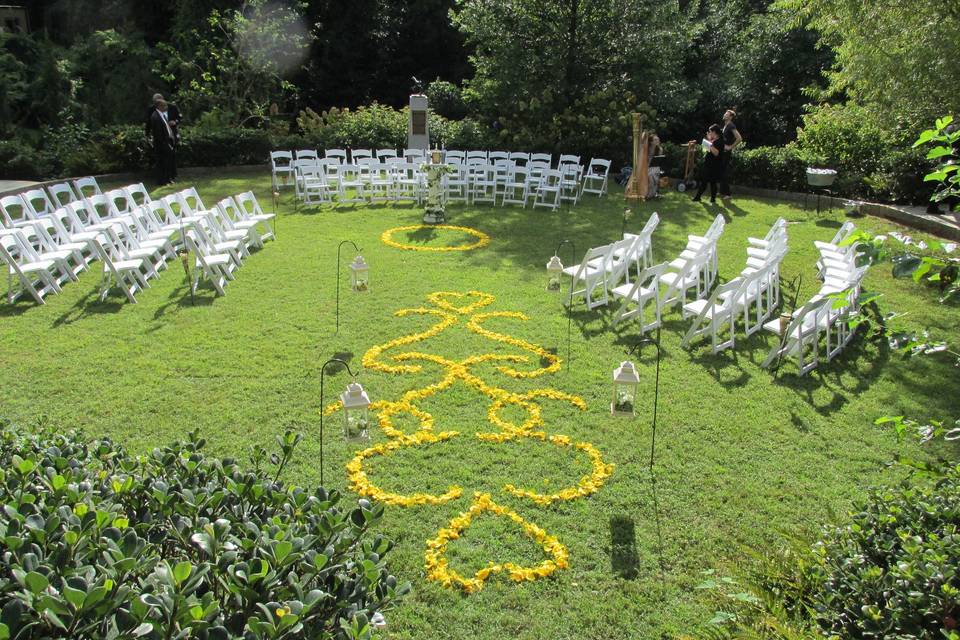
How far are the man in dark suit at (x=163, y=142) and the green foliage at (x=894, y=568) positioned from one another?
16.2 m

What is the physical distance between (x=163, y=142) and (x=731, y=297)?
1367 centimetres

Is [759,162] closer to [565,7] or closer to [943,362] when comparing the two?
[565,7]

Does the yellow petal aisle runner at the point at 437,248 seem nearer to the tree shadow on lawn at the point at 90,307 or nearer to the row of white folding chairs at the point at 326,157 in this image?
the row of white folding chairs at the point at 326,157

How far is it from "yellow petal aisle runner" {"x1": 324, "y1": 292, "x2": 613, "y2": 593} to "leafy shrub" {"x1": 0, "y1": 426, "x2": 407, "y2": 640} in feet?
6.56

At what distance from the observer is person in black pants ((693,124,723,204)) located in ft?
49.0

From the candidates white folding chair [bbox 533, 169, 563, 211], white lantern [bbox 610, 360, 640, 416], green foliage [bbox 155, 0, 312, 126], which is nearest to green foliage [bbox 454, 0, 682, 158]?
white folding chair [bbox 533, 169, 563, 211]

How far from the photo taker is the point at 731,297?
802 centimetres

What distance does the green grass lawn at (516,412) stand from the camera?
15.1ft

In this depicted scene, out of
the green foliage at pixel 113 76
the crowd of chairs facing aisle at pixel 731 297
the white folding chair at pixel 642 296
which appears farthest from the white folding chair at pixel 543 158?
the green foliage at pixel 113 76

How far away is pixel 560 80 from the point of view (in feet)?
66.2

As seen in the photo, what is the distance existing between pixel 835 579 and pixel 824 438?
323 centimetres

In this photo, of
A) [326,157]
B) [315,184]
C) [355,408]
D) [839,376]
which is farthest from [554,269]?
[326,157]

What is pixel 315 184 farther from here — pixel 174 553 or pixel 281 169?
pixel 174 553

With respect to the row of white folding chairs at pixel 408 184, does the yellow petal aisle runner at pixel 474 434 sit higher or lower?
lower
